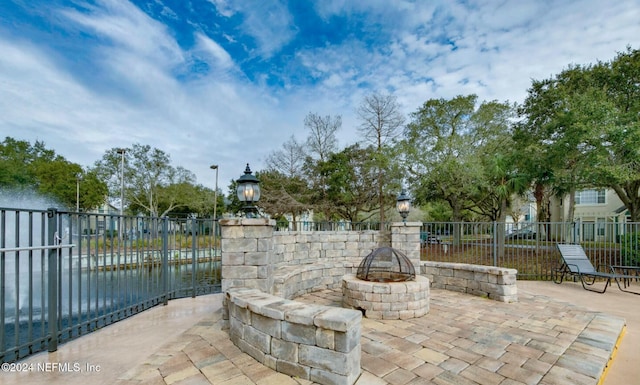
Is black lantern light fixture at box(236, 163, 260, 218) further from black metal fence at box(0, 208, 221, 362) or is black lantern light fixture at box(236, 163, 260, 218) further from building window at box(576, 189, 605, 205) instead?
building window at box(576, 189, 605, 205)

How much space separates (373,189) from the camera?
14328 mm

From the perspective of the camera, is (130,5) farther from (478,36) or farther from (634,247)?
(634,247)

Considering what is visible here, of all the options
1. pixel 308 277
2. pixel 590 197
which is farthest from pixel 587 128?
pixel 590 197

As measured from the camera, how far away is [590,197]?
18.2 m

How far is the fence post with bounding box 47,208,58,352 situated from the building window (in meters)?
24.8

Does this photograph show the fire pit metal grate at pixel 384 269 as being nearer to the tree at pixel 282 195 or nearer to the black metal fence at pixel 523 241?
the black metal fence at pixel 523 241

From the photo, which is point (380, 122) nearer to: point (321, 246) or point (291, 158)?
point (291, 158)

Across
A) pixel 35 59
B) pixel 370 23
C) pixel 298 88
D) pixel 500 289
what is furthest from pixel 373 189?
pixel 35 59

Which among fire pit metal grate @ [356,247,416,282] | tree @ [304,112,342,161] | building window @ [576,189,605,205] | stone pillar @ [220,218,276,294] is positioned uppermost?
tree @ [304,112,342,161]

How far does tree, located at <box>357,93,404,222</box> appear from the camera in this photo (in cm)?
1284

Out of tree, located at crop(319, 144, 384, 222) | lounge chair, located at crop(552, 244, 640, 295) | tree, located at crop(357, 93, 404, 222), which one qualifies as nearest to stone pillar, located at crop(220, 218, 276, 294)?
lounge chair, located at crop(552, 244, 640, 295)

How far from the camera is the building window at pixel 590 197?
58.3 feet

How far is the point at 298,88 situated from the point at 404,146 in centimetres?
546

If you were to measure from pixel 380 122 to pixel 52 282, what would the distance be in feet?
41.4
